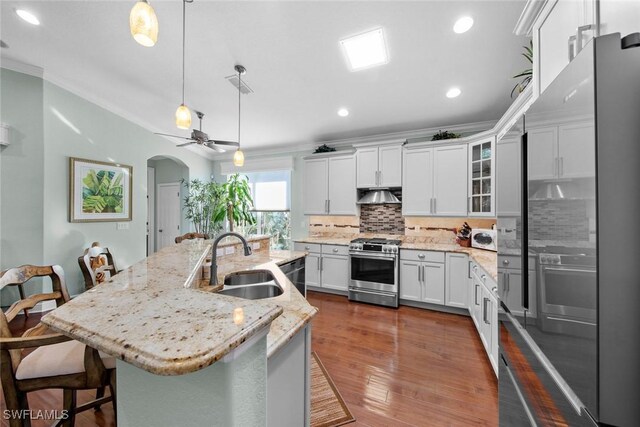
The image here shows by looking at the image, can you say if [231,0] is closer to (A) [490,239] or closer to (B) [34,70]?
(B) [34,70]

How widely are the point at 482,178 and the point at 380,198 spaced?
55.2 inches

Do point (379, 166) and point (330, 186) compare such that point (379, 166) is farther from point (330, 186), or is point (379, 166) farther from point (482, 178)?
point (482, 178)

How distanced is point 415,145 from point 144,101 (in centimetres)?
415

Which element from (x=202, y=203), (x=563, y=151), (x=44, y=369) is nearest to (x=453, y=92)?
(x=563, y=151)

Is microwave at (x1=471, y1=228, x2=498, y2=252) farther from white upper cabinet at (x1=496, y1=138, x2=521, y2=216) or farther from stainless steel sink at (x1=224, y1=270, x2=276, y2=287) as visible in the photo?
stainless steel sink at (x1=224, y1=270, x2=276, y2=287)

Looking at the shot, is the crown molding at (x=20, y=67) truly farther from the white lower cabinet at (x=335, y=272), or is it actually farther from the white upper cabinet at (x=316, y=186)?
the white lower cabinet at (x=335, y=272)

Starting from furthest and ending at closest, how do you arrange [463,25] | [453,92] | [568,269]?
[453,92] → [463,25] → [568,269]

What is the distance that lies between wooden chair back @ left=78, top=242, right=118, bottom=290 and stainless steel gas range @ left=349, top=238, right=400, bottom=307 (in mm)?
3330

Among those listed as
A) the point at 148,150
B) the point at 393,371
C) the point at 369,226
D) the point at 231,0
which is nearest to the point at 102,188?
the point at 148,150

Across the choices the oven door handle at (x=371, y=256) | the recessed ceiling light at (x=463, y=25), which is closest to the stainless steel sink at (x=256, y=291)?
the oven door handle at (x=371, y=256)

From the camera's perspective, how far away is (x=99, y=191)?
3.81m

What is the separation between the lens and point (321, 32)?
6.91ft

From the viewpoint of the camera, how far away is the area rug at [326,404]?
63.3 inches

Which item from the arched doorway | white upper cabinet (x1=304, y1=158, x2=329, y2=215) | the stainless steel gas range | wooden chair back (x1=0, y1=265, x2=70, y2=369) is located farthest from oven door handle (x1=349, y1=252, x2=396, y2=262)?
the arched doorway
